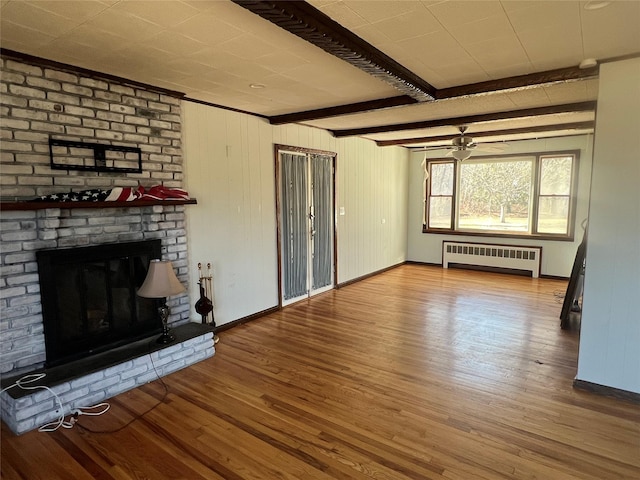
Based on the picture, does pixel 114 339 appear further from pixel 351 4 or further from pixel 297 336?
pixel 351 4

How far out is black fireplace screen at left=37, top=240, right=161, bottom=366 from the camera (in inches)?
113

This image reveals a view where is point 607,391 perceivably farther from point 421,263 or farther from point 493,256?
point 421,263

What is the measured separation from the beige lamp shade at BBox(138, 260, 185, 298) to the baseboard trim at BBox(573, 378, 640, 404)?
341cm

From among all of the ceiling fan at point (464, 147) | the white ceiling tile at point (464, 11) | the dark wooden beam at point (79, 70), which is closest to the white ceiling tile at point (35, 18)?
the dark wooden beam at point (79, 70)

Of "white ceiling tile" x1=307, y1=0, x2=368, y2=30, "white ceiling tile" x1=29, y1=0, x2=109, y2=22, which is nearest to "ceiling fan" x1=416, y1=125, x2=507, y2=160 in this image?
"white ceiling tile" x1=307, y1=0, x2=368, y2=30

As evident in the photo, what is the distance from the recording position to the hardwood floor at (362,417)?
7.22 ft

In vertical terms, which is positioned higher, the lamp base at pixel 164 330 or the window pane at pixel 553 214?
the window pane at pixel 553 214

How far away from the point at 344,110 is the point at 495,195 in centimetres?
457

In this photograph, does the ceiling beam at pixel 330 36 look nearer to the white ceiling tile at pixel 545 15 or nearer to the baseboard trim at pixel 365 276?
the white ceiling tile at pixel 545 15

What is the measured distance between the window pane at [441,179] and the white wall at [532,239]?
24cm

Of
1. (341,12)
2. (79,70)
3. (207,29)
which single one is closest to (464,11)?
(341,12)

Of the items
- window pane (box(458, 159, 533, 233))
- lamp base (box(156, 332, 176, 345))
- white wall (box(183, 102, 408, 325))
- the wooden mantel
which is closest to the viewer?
the wooden mantel

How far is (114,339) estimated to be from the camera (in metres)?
3.32

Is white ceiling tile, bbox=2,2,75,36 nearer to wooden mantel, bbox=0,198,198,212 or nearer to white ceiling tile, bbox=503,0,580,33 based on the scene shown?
wooden mantel, bbox=0,198,198,212
